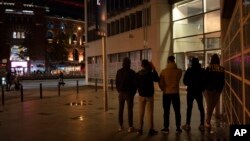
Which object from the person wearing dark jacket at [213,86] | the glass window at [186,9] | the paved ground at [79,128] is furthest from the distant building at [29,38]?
the person wearing dark jacket at [213,86]

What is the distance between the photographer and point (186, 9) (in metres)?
27.7

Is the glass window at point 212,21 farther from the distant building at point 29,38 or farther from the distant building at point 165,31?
the distant building at point 29,38

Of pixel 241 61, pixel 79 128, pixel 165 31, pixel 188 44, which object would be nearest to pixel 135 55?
pixel 165 31

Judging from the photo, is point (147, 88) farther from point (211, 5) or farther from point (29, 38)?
point (29, 38)

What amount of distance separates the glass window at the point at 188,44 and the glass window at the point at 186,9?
164 cm

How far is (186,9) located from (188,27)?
1270 mm

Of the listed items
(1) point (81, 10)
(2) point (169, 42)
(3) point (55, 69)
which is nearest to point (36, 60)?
(3) point (55, 69)

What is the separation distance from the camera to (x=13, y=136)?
34.1ft

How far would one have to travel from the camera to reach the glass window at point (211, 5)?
24.3m

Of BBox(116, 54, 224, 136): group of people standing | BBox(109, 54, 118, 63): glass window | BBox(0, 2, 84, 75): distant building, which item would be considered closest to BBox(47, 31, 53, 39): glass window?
BBox(0, 2, 84, 75): distant building

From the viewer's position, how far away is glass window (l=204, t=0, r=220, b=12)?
24.3 meters

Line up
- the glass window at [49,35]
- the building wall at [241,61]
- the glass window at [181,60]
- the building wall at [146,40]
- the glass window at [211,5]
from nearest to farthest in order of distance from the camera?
1. the building wall at [241,61]
2. the glass window at [211,5]
3. the glass window at [181,60]
4. the building wall at [146,40]
5. the glass window at [49,35]

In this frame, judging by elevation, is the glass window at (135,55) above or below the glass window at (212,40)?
below

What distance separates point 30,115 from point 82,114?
2.03 m
